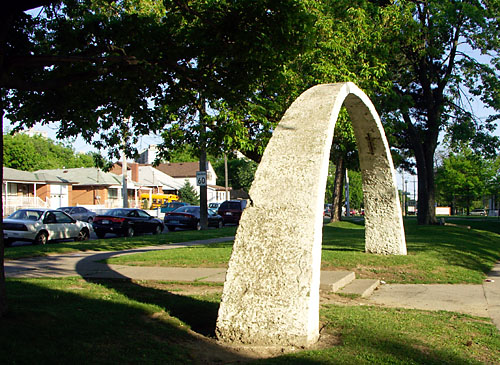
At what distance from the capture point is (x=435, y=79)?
28297 millimetres

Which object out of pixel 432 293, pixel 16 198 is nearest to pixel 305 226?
pixel 432 293

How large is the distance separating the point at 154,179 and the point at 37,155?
53.8 feet

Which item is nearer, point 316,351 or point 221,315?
point 316,351

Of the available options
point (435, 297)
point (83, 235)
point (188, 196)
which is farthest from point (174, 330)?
point (188, 196)

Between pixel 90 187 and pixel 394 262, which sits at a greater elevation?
pixel 90 187

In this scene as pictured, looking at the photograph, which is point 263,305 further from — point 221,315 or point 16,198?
point 16,198

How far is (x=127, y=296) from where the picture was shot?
23.8 feet

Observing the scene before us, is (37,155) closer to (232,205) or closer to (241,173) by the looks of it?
(241,173)

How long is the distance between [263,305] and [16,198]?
42.5m

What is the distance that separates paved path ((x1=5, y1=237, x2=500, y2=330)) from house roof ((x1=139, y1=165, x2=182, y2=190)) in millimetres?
63352

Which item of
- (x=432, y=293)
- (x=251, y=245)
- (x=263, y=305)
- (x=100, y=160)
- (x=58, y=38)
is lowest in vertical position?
(x=432, y=293)

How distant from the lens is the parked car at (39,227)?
18.6 metres

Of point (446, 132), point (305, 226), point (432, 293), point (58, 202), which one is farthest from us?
point (58, 202)

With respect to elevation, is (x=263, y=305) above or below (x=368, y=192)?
below
